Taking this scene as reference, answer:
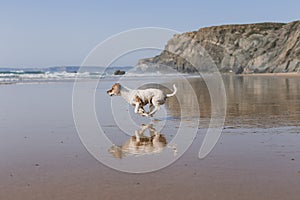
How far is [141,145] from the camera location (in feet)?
28.8

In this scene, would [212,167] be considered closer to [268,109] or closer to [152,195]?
[152,195]

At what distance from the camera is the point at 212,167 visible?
21.6 feet

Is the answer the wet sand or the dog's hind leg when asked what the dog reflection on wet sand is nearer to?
the wet sand

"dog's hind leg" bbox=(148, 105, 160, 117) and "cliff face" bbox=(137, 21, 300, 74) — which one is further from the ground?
"cliff face" bbox=(137, 21, 300, 74)

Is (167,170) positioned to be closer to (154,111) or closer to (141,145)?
(141,145)

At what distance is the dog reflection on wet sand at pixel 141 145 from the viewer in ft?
26.1

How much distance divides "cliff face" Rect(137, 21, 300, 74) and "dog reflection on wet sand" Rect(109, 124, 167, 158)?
145 feet

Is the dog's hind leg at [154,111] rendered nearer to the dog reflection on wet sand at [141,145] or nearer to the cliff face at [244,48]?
the dog reflection on wet sand at [141,145]

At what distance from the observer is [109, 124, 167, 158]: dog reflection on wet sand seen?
796 centimetres

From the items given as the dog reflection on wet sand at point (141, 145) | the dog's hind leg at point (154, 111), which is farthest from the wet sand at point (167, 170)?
the dog's hind leg at point (154, 111)

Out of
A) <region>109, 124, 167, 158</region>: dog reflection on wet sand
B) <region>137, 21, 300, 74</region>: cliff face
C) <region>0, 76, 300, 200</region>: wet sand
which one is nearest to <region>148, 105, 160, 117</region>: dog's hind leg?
<region>109, 124, 167, 158</region>: dog reflection on wet sand

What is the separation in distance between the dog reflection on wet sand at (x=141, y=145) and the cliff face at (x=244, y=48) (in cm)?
4423

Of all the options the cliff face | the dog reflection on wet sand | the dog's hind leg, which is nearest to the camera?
the dog reflection on wet sand

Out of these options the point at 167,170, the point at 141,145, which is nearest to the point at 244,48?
the point at 141,145
